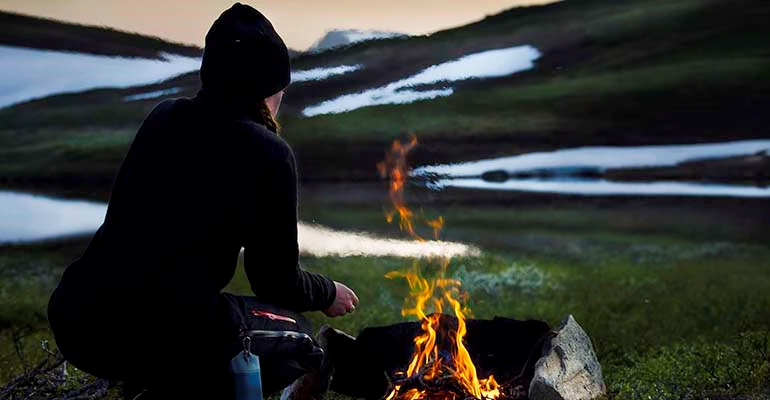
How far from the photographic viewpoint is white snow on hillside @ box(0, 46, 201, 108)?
8702 mm

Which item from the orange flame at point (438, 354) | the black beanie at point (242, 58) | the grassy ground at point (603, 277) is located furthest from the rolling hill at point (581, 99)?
the black beanie at point (242, 58)

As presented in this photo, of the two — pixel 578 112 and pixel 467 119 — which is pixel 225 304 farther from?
pixel 578 112

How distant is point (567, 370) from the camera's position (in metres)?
4.88

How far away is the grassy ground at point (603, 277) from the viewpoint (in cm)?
656

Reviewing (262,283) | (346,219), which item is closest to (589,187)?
(346,219)

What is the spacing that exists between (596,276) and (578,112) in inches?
63.0

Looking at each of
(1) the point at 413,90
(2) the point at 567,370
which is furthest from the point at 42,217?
(2) the point at 567,370

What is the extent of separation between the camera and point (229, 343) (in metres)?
3.56

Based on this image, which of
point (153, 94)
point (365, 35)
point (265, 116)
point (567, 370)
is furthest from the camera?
point (153, 94)

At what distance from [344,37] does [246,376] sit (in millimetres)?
4648

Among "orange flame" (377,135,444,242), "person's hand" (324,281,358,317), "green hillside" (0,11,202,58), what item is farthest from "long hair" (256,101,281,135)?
"green hillside" (0,11,202,58)

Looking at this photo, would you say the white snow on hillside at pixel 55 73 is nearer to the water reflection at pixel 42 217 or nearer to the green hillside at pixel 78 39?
the green hillside at pixel 78 39

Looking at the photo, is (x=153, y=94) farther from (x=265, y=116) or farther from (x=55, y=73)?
(x=265, y=116)

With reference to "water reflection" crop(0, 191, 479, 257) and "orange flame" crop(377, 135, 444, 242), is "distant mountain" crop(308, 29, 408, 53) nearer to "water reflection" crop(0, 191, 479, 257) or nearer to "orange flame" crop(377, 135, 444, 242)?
"orange flame" crop(377, 135, 444, 242)
